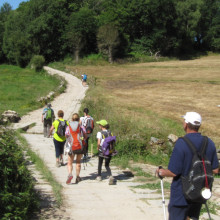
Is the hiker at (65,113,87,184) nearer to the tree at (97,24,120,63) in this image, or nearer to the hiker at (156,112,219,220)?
the hiker at (156,112,219,220)

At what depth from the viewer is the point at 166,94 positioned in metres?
31.5

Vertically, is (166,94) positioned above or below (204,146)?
below

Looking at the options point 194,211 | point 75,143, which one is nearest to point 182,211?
point 194,211

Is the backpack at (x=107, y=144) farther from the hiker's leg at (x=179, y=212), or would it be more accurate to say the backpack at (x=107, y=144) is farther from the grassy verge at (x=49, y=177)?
the hiker's leg at (x=179, y=212)

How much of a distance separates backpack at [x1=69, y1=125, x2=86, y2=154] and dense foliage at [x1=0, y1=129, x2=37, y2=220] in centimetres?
266

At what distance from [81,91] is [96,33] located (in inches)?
1431

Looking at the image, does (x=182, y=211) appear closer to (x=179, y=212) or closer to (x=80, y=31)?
(x=179, y=212)

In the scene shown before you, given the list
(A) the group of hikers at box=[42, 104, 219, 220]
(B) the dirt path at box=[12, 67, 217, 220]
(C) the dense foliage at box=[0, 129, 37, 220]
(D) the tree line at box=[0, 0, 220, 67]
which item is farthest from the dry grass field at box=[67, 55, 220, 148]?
(D) the tree line at box=[0, 0, 220, 67]

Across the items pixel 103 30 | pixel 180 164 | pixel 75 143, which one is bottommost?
pixel 75 143

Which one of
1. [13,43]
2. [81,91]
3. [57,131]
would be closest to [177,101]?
[81,91]

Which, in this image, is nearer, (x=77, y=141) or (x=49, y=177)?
(x=49, y=177)

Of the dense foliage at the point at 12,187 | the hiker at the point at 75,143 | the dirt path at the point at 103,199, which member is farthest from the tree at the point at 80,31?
the dense foliage at the point at 12,187

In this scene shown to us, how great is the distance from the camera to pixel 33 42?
217 feet

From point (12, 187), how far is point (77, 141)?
313 cm
